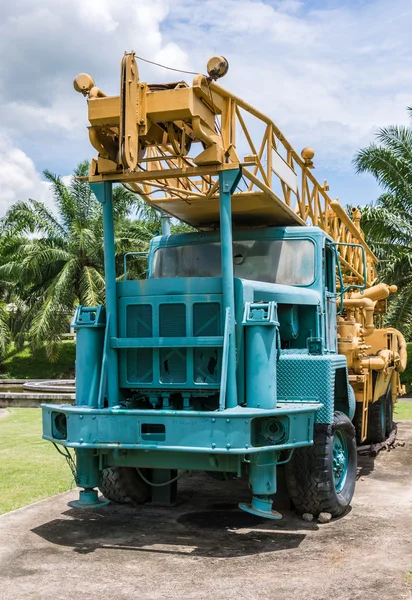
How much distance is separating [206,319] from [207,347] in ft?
0.81

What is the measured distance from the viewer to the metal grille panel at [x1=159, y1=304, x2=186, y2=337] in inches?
256

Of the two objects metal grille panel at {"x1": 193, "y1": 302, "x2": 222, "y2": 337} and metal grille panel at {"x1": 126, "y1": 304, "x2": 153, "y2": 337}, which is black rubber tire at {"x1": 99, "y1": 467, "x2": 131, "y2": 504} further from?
metal grille panel at {"x1": 193, "y1": 302, "x2": 222, "y2": 337}

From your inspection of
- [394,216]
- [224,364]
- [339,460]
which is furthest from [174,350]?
[394,216]

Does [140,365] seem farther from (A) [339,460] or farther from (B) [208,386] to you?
(A) [339,460]

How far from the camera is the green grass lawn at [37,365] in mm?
31234

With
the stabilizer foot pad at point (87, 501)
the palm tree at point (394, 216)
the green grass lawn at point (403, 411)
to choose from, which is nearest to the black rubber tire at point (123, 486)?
the stabilizer foot pad at point (87, 501)

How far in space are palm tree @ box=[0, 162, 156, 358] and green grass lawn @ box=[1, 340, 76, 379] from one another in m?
2.62

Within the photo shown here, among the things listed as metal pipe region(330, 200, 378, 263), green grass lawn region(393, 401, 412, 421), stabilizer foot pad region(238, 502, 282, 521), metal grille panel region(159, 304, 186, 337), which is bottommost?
green grass lawn region(393, 401, 412, 421)

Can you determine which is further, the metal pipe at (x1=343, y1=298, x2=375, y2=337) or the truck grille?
the metal pipe at (x1=343, y1=298, x2=375, y2=337)

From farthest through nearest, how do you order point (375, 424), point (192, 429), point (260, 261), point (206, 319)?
point (375, 424) < point (260, 261) < point (206, 319) < point (192, 429)

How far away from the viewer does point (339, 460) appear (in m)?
7.40

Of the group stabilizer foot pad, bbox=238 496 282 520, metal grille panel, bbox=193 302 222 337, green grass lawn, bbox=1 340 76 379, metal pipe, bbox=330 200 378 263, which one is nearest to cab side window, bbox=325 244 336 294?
metal pipe, bbox=330 200 378 263

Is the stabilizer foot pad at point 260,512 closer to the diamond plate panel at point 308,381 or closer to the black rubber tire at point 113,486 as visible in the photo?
the diamond plate panel at point 308,381

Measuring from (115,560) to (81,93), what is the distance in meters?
4.07
